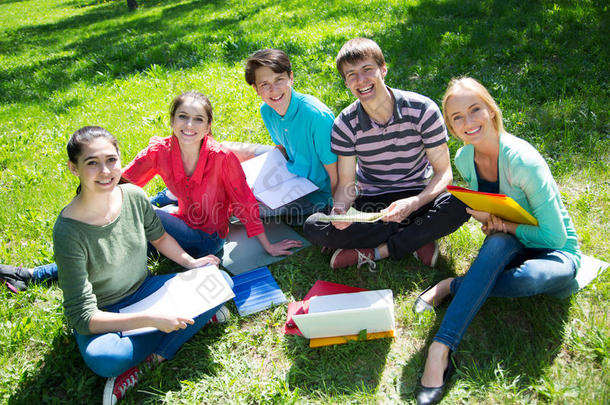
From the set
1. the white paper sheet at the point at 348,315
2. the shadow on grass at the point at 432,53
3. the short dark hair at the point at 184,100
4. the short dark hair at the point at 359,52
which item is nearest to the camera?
the white paper sheet at the point at 348,315

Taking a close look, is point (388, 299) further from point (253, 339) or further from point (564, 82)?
point (564, 82)

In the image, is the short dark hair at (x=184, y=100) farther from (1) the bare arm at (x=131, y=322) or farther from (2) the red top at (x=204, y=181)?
(1) the bare arm at (x=131, y=322)

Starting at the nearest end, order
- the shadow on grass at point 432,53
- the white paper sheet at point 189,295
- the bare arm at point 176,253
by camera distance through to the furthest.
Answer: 1. the white paper sheet at point 189,295
2. the bare arm at point 176,253
3. the shadow on grass at point 432,53

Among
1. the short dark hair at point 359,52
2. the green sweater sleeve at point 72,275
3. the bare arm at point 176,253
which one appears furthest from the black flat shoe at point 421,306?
the green sweater sleeve at point 72,275

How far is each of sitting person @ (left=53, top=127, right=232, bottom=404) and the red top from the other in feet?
1.64

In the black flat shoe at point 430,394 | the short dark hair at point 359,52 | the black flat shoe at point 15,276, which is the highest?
the short dark hair at point 359,52

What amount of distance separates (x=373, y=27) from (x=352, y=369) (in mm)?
5426

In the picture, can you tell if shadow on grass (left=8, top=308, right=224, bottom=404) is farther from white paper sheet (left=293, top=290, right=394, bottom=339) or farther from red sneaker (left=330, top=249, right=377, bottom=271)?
red sneaker (left=330, top=249, right=377, bottom=271)

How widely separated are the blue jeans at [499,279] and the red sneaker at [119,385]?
5.16 feet

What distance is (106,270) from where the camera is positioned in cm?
234

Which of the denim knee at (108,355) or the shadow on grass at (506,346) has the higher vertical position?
the denim knee at (108,355)

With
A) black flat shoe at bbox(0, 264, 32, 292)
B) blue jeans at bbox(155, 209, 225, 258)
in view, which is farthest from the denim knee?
black flat shoe at bbox(0, 264, 32, 292)

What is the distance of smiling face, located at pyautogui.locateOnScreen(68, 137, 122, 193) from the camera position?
2.21 m

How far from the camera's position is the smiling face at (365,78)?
2627mm
